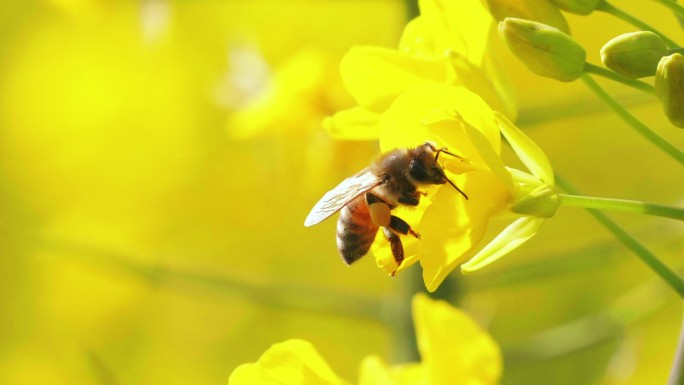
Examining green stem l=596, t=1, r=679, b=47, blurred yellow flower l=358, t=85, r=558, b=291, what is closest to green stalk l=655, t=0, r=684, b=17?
green stem l=596, t=1, r=679, b=47

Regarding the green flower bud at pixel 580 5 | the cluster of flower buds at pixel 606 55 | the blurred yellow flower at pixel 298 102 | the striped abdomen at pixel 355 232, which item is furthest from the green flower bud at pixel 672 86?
the blurred yellow flower at pixel 298 102

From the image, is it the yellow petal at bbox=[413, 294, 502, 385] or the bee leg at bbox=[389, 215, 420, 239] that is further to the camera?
the bee leg at bbox=[389, 215, 420, 239]

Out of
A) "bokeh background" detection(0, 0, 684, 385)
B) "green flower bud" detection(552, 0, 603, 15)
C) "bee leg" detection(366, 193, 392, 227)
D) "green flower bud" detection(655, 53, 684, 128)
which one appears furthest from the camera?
"bokeh background" detection(0, 0, 684, 385)

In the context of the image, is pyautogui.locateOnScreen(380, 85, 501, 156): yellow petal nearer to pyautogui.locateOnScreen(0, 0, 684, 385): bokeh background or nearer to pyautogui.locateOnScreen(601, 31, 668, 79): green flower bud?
pyautogui.locateOnScreen(601, 31, 668, 79): green flower bud

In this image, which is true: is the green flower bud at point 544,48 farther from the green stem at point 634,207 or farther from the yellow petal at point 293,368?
the yellow petal at point 293,368

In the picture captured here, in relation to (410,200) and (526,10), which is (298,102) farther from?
(526,10)

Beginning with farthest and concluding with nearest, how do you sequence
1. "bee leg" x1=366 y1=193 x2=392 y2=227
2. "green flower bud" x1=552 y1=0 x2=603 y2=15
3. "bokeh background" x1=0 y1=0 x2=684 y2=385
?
"bokeh background" x1=0 y1=0 x2=684 y2=385, "bee leg" x1=366 y1=193 x2=392 y2=227, "green flower bud" x1=552 y1=0 x2=603 y2=15

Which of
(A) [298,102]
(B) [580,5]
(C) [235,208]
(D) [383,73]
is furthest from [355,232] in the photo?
(C) [235,208]
